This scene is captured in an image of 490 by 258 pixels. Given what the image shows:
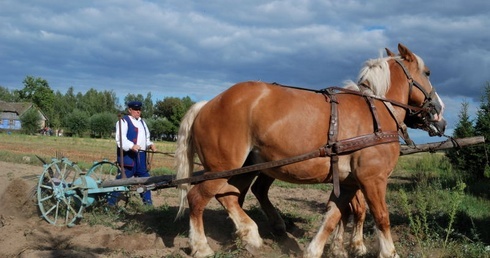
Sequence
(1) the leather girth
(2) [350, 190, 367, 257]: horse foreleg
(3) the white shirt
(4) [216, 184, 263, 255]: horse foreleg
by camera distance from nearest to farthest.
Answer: (1) the leather girth
(4) [216, 184, 263, 255]: horse foreleg
(2) [350, 190, 367, 257]: horse foreleg
(3) the white shirt

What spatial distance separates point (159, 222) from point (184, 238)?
986 millimetres

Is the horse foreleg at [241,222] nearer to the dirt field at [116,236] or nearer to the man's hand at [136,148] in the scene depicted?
the dirt field at [116,236]

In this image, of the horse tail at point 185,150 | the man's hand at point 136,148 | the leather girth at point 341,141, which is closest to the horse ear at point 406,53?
the leather girth at point 341,141

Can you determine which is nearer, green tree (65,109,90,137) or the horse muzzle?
the horse muzzle

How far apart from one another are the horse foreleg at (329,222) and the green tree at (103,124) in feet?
231

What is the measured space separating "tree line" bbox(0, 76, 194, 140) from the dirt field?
61.2 m

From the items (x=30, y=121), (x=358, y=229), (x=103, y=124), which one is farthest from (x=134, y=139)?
(x=103, y=124)

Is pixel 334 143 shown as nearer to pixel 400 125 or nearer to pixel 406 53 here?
pixel 400 125

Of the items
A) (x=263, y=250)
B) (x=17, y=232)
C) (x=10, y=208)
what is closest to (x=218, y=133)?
(x=263, y=250)

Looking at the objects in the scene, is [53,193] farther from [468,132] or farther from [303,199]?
[468,132]

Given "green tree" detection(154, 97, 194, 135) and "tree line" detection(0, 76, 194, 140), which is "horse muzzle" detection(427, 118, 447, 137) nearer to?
"tree line" detection(0, 76, 194, 140)

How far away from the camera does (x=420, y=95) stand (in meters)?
5.38

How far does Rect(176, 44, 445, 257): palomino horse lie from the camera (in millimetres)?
4637

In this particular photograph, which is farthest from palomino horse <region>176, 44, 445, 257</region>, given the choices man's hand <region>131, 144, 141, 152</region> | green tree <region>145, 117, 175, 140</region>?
green tree <region>145, 117, 175, 140</region>
